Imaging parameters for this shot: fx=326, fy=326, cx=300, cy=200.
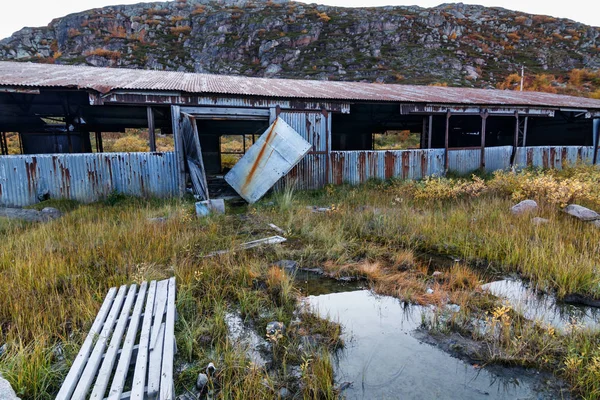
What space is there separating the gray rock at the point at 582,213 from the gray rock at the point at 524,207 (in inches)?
23.2

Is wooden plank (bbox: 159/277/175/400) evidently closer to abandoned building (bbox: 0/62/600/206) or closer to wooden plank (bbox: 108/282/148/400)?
wooden plank (bbox: 108/282/148/400)

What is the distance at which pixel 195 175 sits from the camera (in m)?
9.21

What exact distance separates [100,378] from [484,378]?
127 inches

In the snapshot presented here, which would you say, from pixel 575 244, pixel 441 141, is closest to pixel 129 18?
pixel 441 141

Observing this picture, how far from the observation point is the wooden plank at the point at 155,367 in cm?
240

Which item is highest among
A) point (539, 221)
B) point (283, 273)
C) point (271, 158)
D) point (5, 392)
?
point (271, 158)

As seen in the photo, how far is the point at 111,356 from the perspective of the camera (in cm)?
270

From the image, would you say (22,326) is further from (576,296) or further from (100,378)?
(576,296)

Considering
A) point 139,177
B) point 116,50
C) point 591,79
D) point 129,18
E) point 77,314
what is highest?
point 129,18

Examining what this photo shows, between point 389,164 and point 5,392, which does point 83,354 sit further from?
point 389,164

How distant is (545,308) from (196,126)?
343 inches

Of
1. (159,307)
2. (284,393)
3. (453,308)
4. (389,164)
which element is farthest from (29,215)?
(389,164)

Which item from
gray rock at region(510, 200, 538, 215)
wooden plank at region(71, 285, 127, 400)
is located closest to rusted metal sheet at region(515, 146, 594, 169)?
gray rock at region(510, 200, 538, 215)

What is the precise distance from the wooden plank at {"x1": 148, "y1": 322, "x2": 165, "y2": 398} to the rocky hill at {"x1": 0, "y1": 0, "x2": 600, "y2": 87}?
37.1 meters
